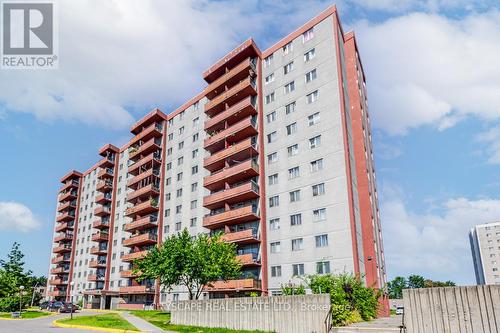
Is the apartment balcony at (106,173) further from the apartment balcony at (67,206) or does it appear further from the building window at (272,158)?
the building window at (272,158)

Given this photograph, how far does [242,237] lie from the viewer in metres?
43.4

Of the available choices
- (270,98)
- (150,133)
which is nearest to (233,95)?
(270,98)

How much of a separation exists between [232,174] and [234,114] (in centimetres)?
895

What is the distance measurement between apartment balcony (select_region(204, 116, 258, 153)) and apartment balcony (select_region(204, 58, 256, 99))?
22.1ft

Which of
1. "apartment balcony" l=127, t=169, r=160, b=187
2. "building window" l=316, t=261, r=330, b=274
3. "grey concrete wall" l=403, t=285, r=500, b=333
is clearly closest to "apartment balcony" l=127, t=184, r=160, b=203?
"apartment balcony" l=127, t=169, r=160, b=187

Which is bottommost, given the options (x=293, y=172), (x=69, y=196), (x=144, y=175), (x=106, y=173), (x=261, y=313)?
(x=261, y=313)

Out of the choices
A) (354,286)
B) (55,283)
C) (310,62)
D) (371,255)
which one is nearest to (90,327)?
(354,286)

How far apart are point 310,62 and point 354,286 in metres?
28.2

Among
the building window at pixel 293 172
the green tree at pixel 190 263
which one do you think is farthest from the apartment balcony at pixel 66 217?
the building window at pixel 293 172

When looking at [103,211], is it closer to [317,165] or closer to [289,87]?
[289,87]

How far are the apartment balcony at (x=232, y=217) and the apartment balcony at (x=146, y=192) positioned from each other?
1703 centimetres

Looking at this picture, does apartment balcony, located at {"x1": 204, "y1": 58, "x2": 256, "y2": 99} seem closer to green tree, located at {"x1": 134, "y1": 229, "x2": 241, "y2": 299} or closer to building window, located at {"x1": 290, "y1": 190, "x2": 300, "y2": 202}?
building window, located at {"x1": 290, "y1": 190, "x2": 300, "y2": 202}

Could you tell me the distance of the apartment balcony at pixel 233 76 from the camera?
51.0 metres

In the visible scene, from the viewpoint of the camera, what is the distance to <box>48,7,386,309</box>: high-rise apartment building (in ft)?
130
